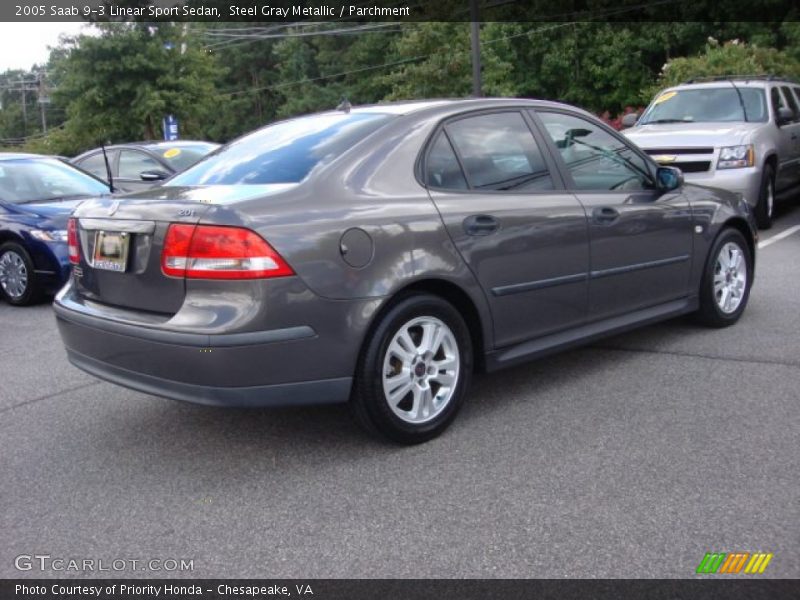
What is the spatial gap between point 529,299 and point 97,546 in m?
2.38

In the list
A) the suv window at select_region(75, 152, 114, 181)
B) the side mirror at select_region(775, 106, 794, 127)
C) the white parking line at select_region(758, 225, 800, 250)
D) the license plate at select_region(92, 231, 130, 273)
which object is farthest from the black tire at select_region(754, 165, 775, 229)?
the suv window at select_region(75, 152, 114, 181)

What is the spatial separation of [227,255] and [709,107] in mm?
9306

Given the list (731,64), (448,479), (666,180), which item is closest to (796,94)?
(731,64)

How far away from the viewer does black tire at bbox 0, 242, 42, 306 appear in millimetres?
8133

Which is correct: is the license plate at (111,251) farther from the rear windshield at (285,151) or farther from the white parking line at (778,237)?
the white parking line at (778,237)

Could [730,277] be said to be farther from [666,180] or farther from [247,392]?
[247,392]

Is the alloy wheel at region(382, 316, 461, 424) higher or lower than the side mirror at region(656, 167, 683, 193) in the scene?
lower

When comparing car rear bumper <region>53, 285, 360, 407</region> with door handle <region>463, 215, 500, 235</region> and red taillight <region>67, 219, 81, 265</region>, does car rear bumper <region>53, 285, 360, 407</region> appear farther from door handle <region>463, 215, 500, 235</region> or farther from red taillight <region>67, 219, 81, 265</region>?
door handle <region>463, 215, 500, 235</region>

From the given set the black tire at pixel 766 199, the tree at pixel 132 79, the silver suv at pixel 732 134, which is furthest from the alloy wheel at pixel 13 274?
the tree at pixel 132 79

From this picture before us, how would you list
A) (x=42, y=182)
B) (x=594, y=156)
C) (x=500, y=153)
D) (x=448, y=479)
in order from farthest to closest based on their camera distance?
1. (x=42, y=182)
2. (x=594, y=156)
3. (x=500, y=153)
4. (x=448, y=479)

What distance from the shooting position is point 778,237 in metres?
10.3

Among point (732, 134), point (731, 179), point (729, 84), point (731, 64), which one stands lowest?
point (731, 179)

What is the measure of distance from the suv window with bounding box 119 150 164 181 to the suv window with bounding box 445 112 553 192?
7.96 m
